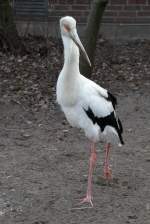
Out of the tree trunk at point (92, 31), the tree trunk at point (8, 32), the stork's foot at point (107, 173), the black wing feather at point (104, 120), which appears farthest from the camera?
the tree trunk at point (8, 32)

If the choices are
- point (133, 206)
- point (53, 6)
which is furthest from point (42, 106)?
point (53, 6)

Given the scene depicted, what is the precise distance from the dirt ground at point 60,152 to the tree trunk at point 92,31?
630 millimetres

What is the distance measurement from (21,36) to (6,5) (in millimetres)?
1237

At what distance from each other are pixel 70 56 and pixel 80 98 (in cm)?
39

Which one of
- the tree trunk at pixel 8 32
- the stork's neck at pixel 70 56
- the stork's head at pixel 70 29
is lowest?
the tree trunk at pixel 8 32

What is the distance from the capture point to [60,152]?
7750mm

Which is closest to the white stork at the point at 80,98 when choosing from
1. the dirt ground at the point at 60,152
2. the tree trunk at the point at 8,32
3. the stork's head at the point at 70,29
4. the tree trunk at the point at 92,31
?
the stork's head at the point at 70,29

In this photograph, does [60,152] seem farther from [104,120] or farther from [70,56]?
[70,56]

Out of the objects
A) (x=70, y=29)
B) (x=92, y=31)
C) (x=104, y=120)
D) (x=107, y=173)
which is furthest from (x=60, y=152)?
(x=92, y=31)

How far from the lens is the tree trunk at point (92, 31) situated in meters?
9.84

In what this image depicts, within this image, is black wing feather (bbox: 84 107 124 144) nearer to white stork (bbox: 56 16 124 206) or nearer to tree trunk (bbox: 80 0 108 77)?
white stork (bbox: 56 16 124 206)

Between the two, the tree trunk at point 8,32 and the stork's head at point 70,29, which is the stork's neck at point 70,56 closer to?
the stork's head at point 70,29

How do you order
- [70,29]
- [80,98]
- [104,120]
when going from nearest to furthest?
[70,29]
[80,98]
[104,120]

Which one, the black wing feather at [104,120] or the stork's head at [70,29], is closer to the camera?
the stork's head at [70,29]
